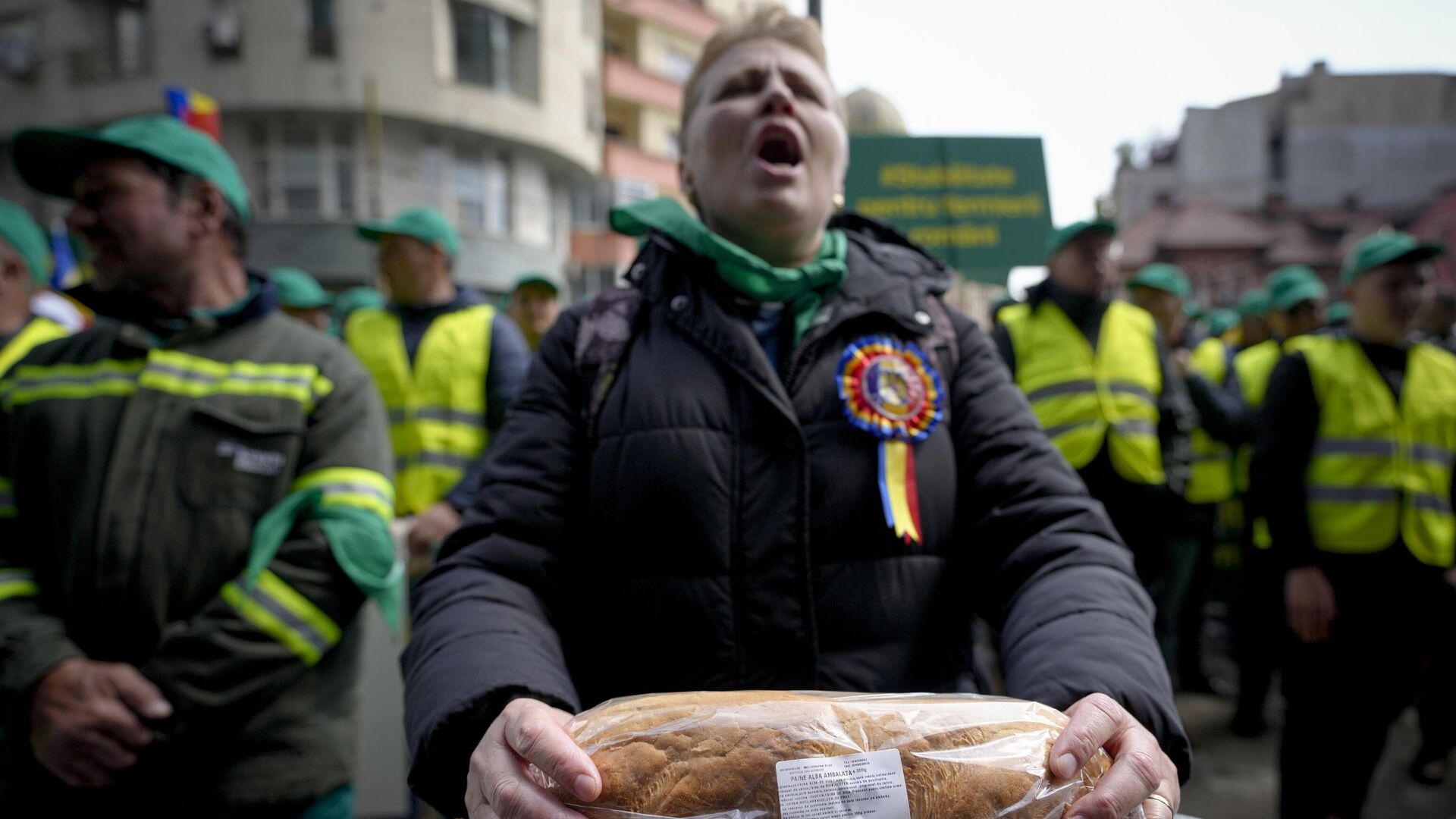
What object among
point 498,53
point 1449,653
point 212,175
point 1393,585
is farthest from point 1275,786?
point 498,53

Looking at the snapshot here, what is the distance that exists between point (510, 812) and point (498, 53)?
76.2 feet

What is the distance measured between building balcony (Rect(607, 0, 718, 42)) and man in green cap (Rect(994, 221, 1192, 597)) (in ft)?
84.5

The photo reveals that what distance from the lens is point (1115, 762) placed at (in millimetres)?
961

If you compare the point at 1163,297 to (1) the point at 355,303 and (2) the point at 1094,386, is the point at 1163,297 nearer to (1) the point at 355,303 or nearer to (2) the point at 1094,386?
(2) the point at 1094,386

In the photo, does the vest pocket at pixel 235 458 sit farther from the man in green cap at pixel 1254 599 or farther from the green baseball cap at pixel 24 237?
the man in green cap at pixel 1254 599

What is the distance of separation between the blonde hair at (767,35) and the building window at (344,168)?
20.9 metres

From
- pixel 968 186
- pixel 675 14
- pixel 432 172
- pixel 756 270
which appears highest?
pixel 675 14

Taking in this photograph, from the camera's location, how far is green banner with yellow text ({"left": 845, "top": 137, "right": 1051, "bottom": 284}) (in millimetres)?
5309

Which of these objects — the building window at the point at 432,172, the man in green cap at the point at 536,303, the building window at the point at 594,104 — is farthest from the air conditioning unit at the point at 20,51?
the man in green cap at the point at 536,303

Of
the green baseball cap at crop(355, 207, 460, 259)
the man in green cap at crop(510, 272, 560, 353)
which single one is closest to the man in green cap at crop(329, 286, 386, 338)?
the man in green cap at crop(510, 272, 560, 353)

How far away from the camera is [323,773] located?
2072mm

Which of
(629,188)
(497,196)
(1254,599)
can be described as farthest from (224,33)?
(1254,599)

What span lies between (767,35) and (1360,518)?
3.17 m

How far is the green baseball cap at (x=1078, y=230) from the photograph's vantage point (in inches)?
174
